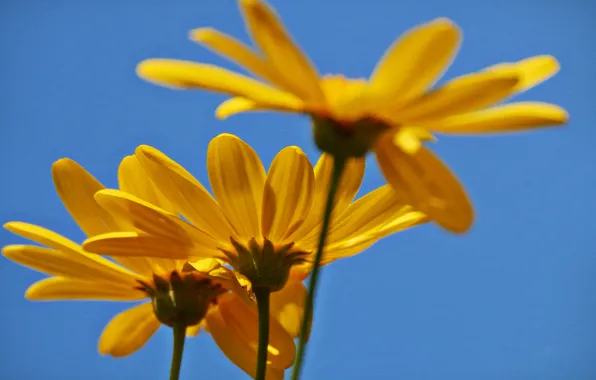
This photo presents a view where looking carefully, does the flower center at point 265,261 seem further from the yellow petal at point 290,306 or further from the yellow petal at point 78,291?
the yellow petal at point 78,291

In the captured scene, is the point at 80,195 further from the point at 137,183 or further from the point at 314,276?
the point at 314,276

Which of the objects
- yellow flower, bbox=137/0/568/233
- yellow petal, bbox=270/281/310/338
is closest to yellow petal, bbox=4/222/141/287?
yellow petal, bbox=270/281/310/338

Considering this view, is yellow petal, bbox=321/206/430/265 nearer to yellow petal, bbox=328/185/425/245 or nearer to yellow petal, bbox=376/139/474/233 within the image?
yellow petal, bbox=328/185/425/245

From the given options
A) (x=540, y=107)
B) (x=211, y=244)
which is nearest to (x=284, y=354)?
(x=211, y=244)

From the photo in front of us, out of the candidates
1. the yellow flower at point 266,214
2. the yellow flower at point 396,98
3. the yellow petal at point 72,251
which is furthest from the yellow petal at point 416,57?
the yellow petal at point 72,251

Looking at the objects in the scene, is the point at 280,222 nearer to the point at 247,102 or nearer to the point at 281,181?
the point at 281,181

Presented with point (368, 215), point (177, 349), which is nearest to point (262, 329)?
point (177, 349)
